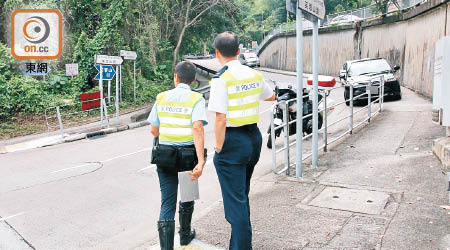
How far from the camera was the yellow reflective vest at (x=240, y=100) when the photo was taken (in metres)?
3.63

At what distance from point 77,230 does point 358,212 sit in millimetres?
3394

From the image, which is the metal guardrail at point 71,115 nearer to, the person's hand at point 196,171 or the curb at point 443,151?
the curb at point 443,151

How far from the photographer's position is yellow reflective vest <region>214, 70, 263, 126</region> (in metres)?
3.63

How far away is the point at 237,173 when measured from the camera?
3.68 m

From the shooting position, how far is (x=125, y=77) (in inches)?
→ 948

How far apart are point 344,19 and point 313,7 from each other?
28.5m

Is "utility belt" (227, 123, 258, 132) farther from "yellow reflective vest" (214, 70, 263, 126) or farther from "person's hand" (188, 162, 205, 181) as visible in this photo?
"person's hand" (188, 162, 205, 181)

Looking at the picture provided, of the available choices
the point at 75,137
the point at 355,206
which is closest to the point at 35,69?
the point at 75,137

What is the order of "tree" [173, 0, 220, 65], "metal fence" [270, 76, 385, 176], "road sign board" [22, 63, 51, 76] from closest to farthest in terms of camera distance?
"metal fence" [270, 76, 385, 176] → "road sign board" [22, 63, 51, 76] → "tree" [173, 0, 220, 65]

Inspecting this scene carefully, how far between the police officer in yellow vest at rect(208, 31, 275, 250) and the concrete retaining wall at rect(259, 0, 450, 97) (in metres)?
12.9

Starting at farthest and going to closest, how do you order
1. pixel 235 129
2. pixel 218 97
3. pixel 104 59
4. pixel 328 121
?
pixel 104 59
pixel 328 121
pixel 235 129
pixel 218 97

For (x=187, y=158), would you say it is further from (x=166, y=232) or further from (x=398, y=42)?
(x=398, y=42)

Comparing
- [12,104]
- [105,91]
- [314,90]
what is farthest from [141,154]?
[105,91]

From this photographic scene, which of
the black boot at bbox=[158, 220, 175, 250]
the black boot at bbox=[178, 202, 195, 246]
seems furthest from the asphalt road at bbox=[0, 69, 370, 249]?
the black boot at bbox=[158, 220, 175, 250]
